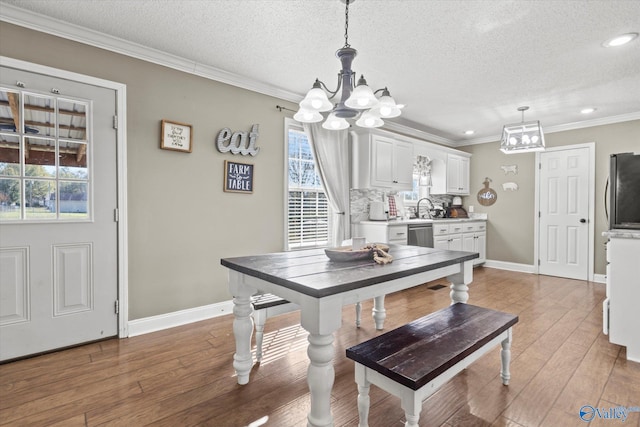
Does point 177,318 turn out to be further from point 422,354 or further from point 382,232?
point 382,232

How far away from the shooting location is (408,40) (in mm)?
2590

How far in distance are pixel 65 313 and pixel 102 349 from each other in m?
0.40

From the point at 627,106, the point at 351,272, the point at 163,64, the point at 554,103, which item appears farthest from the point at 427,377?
the point at 627,106

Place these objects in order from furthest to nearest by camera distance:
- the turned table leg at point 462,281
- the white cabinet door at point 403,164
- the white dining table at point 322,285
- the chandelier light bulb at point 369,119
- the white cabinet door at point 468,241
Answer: the white cabinet door at point 468,241 < the white cabinet door at point 403,164 < the turned table leg at point 462,281 < the chandelier light bulb at point 369,119 < the white dining table at point 322,285

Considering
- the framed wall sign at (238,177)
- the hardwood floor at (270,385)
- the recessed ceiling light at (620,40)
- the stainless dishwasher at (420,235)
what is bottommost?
the hardwood floor at (270,385)

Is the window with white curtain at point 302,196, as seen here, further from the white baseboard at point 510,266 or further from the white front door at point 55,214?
the white baseboard at point 510,266

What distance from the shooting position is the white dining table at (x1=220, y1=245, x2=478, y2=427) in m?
1.39

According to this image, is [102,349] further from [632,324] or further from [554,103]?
[554,103]

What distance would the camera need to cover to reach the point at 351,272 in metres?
1.65

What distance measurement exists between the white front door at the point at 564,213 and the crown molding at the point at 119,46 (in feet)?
15.6

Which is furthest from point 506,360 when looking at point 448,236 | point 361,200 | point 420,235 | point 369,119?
point 448,236

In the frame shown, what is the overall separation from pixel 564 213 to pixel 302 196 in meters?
4.37

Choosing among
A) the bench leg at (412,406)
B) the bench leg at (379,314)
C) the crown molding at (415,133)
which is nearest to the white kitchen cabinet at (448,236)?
the crown molding at (415,133)

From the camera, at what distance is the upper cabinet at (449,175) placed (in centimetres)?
569
